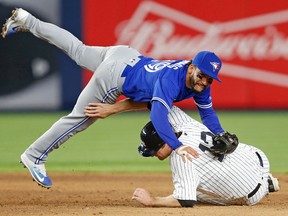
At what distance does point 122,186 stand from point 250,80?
7.25m

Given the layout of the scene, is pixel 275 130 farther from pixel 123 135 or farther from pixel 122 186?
pixel 122 186

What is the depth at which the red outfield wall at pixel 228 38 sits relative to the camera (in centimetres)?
1588

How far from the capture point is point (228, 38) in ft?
52.1

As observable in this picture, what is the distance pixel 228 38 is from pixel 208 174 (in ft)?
30.1

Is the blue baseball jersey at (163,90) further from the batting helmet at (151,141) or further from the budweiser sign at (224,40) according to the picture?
the budweiser sign at (224,40)

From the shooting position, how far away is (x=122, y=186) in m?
9.14

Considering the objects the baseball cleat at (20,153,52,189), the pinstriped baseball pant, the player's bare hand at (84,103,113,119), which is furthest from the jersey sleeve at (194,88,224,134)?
the baseball cleat at (20,153,52,189)

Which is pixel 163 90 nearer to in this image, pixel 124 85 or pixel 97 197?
pixel 124 85

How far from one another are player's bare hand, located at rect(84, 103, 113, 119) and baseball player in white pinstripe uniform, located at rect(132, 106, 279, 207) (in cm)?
82

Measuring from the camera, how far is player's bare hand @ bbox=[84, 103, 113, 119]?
781 cm

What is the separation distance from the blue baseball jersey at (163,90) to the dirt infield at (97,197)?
0.70 m

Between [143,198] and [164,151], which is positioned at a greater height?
[164,151]

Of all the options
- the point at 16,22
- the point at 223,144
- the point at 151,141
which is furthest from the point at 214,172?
the point at 16,22

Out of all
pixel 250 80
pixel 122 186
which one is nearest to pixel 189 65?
pixel 122 186
